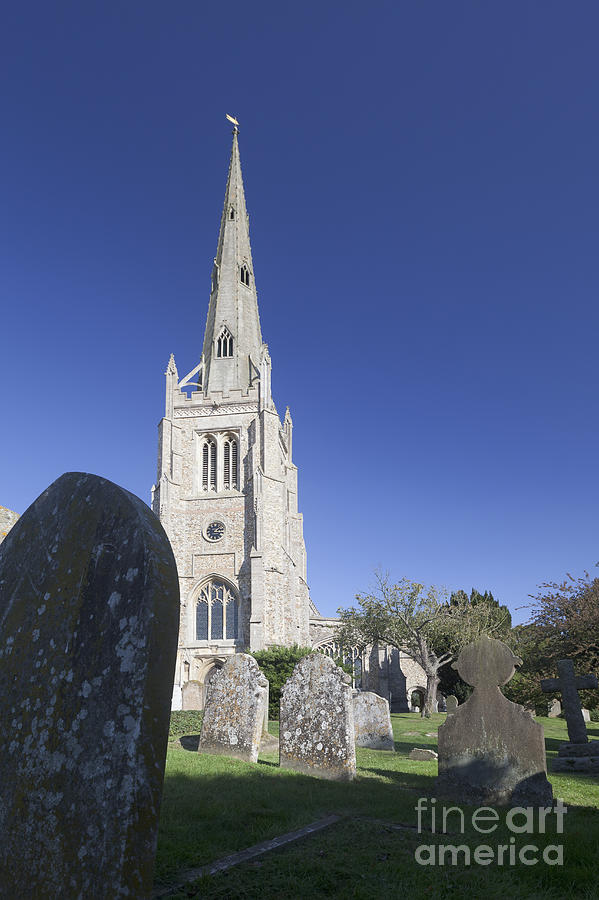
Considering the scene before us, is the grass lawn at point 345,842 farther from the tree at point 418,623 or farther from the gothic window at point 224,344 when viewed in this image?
the gothic window at point 224,344

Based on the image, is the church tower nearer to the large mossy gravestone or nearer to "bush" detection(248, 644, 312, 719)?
"bush" detection(248, 644, 312, 719)

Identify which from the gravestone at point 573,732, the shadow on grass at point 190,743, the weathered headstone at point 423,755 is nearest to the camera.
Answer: the gravestone at point 573,732

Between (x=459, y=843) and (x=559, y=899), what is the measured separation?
1.27m

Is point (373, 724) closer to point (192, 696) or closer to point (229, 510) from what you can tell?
point (192, 696)

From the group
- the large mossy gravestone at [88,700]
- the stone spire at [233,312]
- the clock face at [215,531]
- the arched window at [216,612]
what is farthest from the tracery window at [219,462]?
the large mossy gravestone at [88,700]

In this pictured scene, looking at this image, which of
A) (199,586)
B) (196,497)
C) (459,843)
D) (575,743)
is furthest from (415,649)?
(459,843)

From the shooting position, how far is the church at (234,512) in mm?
35312

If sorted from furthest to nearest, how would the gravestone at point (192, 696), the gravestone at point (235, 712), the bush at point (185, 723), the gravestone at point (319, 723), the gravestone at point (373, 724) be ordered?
the gravestone at point (192, 696) → the bush at point (185, 723) → the gravestone at point (373, 724) → the gravestone at point (235, 712) → the gravestone at point (319, 723)

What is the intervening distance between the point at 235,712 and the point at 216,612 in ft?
87.0

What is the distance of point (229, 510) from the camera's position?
3841 cm

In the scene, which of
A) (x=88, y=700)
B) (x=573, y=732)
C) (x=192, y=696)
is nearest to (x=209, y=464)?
(x=192, y=696)

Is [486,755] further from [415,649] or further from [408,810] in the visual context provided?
[415,649]

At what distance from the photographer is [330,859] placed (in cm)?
435

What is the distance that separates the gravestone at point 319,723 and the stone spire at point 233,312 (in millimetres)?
33574
